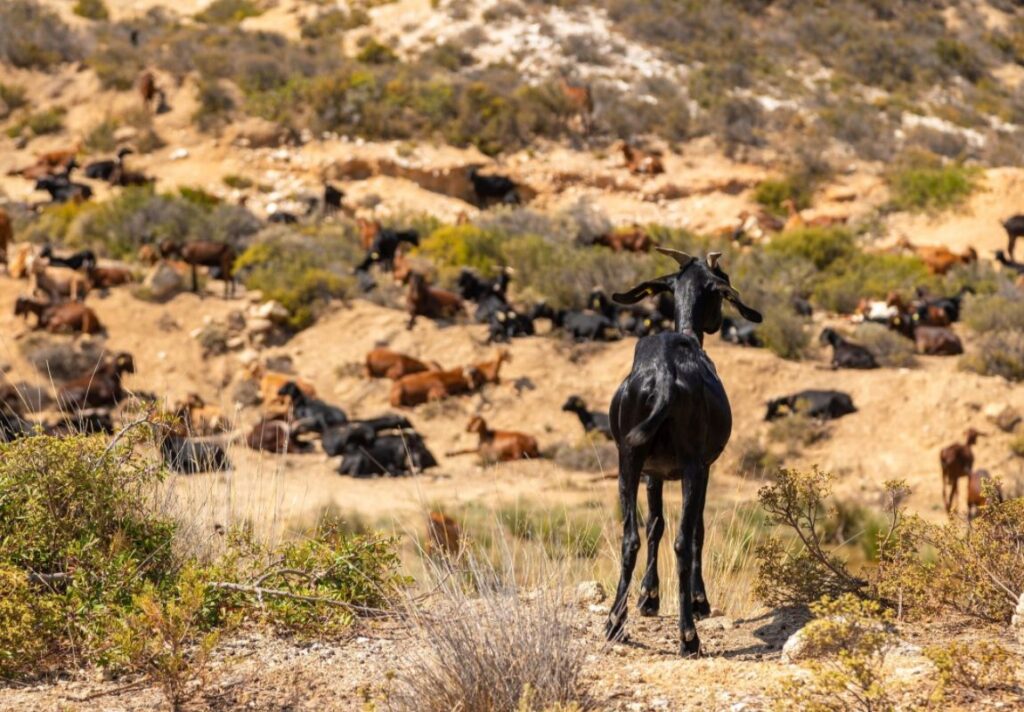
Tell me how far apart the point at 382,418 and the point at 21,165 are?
803 inches

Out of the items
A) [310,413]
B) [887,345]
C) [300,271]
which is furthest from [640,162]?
[310,413]

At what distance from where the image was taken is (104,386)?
16.9 m

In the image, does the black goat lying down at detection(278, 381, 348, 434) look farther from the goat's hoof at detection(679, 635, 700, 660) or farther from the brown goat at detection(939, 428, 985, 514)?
the goat's hoof at detection(679, 635, 700, 660)

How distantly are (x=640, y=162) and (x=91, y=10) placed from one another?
25.0m

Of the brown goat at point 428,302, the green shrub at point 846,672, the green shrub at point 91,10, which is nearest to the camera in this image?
the green shrub at point 846,672

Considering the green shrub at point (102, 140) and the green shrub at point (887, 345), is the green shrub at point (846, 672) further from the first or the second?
the green shrub at point (102, 140)

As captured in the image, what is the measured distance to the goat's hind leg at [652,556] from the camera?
630 cm

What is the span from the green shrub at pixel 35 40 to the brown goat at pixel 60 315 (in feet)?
69.2

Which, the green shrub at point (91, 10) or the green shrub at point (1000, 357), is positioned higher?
the green shrub at point (91, 10)

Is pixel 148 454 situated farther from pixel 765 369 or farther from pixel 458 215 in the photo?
pixel 458 215

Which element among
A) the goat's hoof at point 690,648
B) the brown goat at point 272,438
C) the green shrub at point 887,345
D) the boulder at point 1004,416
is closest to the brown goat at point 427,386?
the brown goat at point 272,438

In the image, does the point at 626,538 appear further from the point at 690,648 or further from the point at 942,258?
the point at 942,258

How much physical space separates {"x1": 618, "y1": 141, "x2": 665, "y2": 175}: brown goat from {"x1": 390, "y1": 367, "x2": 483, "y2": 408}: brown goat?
16.7 meters

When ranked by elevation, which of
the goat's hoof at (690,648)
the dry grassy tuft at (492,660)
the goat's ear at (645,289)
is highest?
the goat's ear at (645,289)
